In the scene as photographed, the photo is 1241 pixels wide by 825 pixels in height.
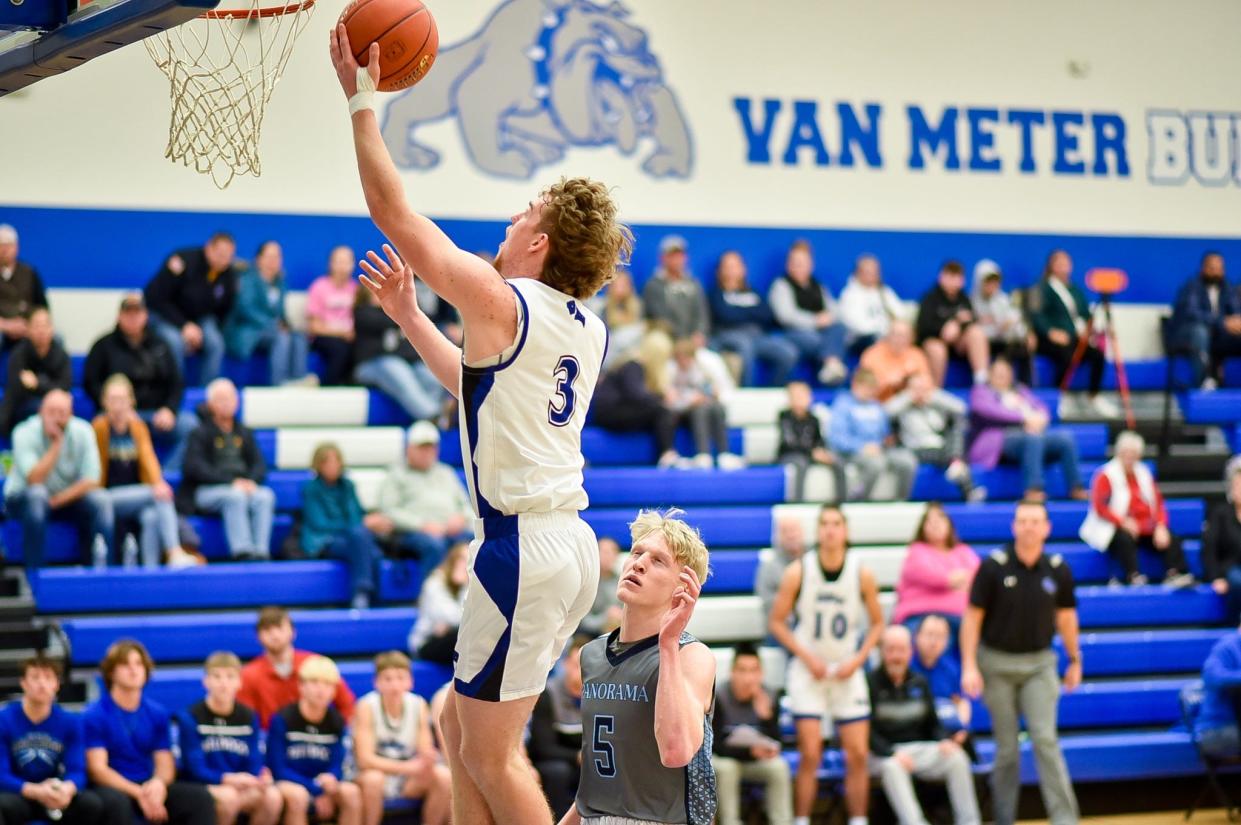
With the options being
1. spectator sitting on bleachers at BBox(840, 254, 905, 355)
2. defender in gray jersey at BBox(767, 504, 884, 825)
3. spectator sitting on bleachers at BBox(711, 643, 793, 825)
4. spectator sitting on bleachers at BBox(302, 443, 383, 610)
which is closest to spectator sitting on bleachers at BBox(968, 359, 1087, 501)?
spectator sitting on bleachers at BBox(840, 254, 905, 355)

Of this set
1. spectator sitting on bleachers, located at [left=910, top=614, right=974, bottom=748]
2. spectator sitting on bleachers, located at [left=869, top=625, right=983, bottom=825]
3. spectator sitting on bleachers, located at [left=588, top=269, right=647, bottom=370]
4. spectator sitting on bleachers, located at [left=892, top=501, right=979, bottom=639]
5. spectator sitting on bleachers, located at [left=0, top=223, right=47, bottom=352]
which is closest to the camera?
spectator sitting on bleachers, located at [left=869, top=625, right=983, bottom=825]

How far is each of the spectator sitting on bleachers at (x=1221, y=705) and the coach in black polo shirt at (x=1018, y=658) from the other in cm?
129

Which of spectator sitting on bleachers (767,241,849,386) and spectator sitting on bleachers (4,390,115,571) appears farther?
spectator sitting on bleachers (767,241,849,386)

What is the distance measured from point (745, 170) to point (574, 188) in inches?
437

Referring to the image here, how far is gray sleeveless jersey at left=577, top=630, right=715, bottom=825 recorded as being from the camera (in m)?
4.14

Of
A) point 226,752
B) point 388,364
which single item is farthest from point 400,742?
point 388,364

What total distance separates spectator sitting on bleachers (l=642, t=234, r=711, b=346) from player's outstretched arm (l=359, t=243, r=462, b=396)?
8.66 m

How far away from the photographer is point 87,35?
14.5 feet

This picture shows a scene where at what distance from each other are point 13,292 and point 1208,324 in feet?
33.8

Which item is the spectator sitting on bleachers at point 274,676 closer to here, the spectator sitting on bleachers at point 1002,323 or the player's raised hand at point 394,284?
the player's raised hand at point 394,284

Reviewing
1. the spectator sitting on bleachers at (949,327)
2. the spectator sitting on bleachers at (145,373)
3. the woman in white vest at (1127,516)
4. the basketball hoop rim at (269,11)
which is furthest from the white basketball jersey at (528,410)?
the spectator sitting on bleachers at (949,327)

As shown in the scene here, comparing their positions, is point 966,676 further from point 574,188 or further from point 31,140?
point 31,140

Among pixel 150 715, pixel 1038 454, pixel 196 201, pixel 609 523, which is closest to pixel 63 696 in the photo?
pixel 150 715

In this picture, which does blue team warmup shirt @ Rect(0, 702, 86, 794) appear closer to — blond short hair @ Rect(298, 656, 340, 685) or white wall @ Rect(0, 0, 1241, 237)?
blond short hair @ Rect(298, 656, 340, 685)
